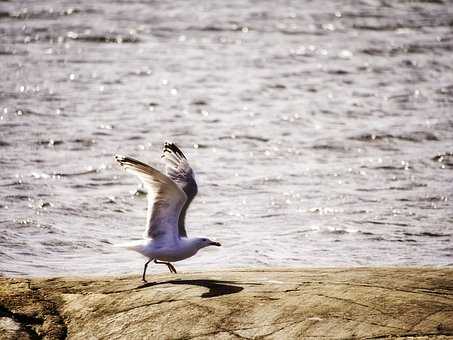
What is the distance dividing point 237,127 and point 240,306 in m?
9.68

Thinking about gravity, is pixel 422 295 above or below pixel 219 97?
below

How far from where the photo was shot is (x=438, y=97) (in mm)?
17938

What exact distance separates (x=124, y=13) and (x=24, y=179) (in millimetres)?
11874

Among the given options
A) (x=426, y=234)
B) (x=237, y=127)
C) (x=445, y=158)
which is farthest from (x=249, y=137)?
(x=426, y=234)

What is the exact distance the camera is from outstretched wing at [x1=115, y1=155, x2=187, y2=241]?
8055 millimetres

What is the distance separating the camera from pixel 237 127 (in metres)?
16.5

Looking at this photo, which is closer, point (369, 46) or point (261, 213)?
point (261, 213)

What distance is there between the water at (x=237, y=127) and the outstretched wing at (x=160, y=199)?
206cm

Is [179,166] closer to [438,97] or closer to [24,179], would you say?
[24,179]

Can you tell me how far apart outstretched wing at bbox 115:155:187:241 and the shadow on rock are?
0.56 metres

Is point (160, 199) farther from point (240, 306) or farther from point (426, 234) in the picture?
point (426, 234)

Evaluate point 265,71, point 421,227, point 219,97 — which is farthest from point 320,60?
point 421,227

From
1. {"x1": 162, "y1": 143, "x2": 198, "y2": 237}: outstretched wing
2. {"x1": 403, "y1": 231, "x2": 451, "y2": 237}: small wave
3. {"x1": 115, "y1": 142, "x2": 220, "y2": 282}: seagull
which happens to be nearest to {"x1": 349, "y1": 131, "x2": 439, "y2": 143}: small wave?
{"x1": 403, "y1": 231, "x2": 451, "y2": 237}: small wave

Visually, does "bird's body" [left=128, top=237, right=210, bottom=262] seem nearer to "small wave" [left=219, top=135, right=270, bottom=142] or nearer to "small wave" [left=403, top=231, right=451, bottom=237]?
"small wave" [left=403, top=231, right=451, bottom=237]
